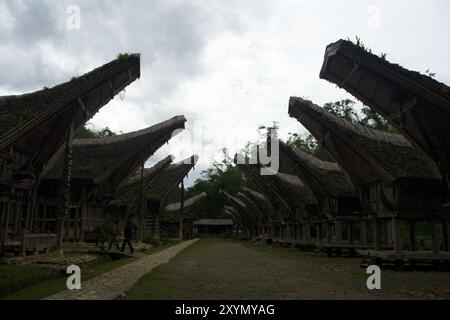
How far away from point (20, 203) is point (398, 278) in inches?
478

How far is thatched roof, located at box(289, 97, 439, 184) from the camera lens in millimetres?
13820

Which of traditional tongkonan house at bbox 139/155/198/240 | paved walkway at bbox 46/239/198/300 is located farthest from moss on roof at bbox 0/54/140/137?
traditional tongkonan house at bbox 139/155/198/240

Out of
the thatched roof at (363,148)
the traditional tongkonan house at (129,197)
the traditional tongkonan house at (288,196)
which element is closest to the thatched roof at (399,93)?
the thatched roof at (363,148)

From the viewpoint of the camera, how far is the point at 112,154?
2192cm

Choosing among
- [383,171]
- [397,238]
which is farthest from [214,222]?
[383,171]

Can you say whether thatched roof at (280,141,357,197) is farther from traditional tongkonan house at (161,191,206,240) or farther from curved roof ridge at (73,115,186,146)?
traditional tongkonan house at (161,191,206,240)

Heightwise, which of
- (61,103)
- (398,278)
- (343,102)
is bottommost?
(398,278)

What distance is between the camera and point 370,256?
1442 cm

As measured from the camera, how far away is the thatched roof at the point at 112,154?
67.3ft

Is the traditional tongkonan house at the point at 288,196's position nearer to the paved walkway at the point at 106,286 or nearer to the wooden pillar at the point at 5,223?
the paved walkway at the point at 106,286

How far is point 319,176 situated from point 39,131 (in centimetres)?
1274

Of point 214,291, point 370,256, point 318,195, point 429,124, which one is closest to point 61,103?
point 214,291

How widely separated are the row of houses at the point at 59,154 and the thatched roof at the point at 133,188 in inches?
150

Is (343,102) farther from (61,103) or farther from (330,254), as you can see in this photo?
(61,103)
